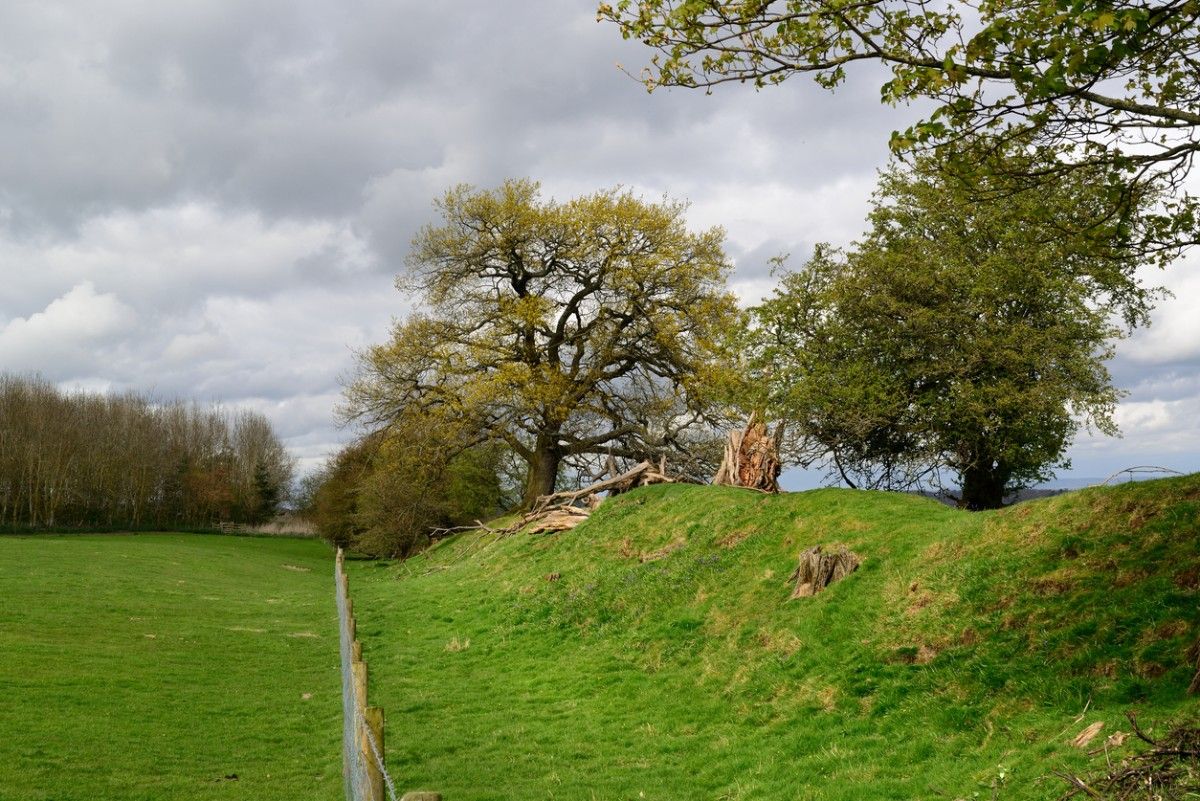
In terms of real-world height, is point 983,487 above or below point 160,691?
above

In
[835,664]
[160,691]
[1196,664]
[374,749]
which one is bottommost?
[160,691]

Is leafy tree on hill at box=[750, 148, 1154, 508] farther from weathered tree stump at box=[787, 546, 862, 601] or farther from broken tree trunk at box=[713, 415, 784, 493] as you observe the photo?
weathered tree stump at box=[787, 546, 862, 601]

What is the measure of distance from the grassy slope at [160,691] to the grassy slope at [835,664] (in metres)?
1.56

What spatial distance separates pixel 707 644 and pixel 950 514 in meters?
5.28

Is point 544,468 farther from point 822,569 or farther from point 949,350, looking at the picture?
point 822,569

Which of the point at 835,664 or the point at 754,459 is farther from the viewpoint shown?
the point at 754,459

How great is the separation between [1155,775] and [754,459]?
19.3 meters

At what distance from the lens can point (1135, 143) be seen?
9.49 meters

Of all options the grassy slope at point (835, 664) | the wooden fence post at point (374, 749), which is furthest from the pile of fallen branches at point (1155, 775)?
the wooden fence post at point (374, 749)

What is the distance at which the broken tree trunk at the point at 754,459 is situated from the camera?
25281 mm

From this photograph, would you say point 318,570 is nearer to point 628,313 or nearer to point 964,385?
point 628,313

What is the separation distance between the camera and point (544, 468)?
41969mm

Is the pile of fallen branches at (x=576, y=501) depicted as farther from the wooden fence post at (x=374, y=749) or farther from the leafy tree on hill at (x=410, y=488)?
the wooden fence post at (x=374, y=749)

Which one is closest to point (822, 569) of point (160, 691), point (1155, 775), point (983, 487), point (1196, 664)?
point (1196, 664)
